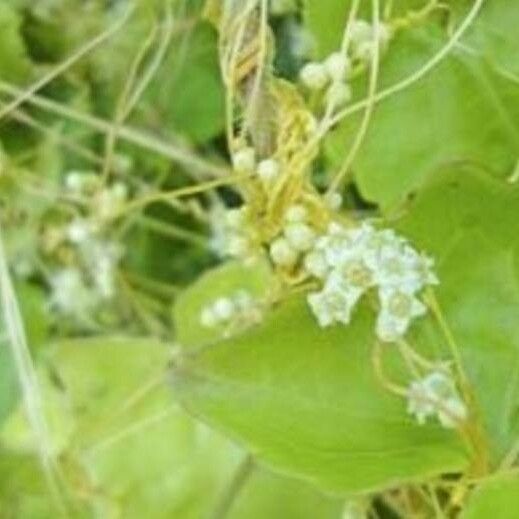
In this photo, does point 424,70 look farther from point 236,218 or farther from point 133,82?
point 133,82

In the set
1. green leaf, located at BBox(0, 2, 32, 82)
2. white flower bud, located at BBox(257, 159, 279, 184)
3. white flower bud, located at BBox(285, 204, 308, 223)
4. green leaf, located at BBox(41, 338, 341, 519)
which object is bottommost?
green leaf, located at BBox(41, 338, 341, 519)

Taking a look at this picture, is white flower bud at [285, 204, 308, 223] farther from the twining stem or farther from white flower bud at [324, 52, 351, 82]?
the twining stem

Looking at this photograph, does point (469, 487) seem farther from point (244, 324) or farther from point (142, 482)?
point (142, 482)

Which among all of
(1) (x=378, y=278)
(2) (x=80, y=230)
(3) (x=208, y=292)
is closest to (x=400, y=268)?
(1) (x=378, y=278)

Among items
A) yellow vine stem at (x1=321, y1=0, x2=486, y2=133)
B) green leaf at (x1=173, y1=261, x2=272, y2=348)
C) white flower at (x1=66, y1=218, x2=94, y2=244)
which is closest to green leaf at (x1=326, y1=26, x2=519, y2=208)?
yellow vine stem at (x1=321, y1=0, x2=486, y2=133)

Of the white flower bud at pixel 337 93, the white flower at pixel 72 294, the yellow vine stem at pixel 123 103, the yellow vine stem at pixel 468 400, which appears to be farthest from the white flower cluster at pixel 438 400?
the white flower at pixel 72 294

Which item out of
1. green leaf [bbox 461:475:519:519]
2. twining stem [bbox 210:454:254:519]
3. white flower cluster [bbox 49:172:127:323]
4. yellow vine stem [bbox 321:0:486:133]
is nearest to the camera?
green leaf [bbox 461:475:519:519]

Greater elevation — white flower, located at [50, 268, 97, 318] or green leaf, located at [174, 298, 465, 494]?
green leaf, located at [174, 298, 465, 494]

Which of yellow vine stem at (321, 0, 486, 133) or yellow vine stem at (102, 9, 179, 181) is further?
yellow vine stem at (102, 9, 179, 181)
